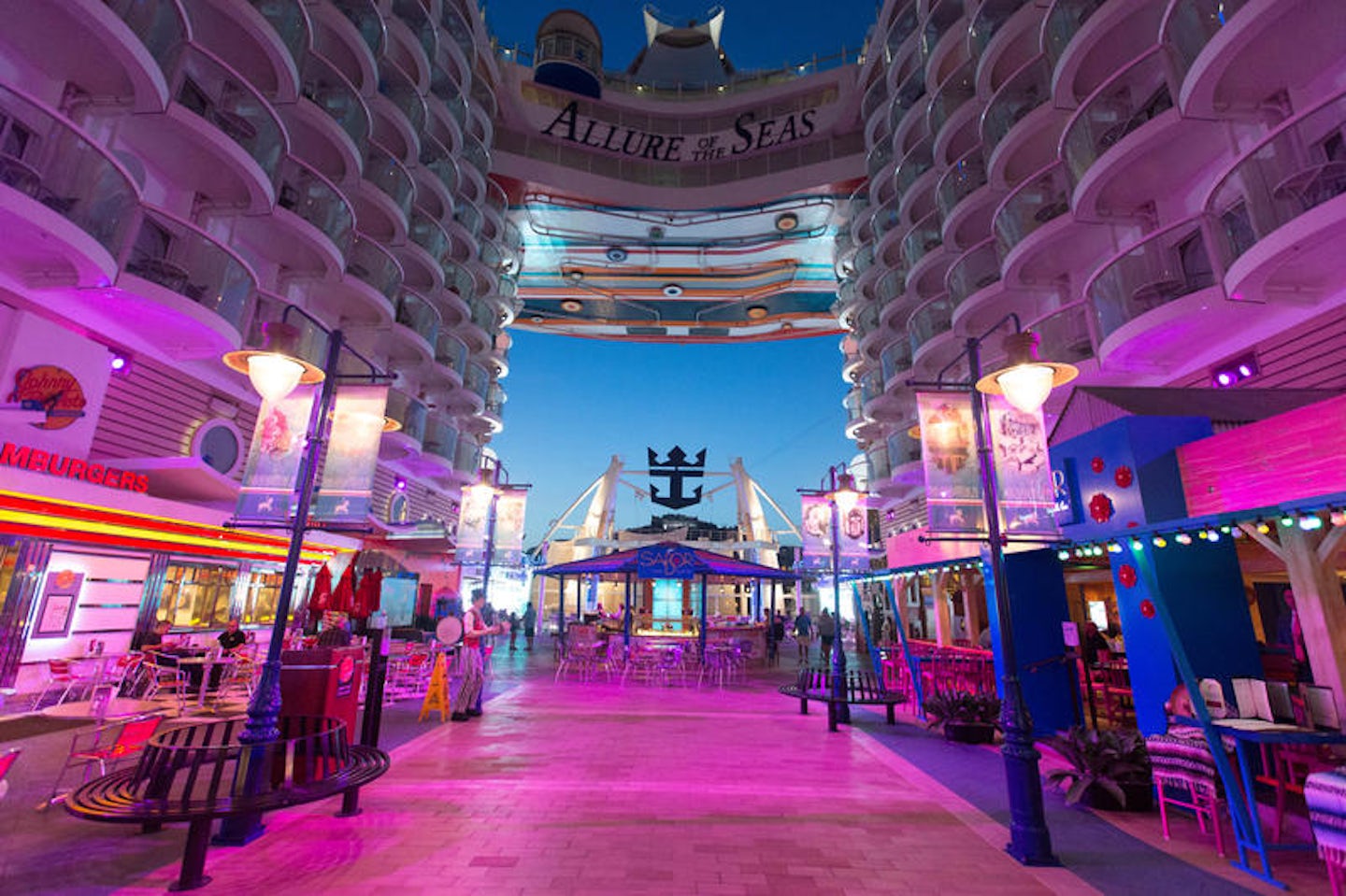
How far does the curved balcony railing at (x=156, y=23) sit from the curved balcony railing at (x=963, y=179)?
795 inches

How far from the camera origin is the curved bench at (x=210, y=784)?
3.96 meters

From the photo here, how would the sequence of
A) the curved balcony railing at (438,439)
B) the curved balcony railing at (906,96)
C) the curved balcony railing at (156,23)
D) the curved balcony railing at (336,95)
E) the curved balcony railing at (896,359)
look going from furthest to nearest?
the curved balcony railing at (906,96) < the curved balcony railing at (896,359) < the curved balcony railing at (438,439) < the curved balcony railing at (336,95) < the curved balcony railing at (156,23)

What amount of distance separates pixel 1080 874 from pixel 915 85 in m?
27.5

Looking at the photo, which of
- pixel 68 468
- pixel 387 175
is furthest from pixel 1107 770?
pixel 387 175

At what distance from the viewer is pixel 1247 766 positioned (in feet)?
16.3

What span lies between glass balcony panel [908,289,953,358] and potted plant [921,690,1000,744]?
13847mm

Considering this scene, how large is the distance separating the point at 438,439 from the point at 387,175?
9405 millimetres

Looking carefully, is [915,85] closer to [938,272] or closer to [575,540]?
[938,272]

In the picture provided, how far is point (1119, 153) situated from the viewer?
1226 cm

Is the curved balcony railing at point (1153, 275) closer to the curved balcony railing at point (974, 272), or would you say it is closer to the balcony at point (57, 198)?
the curved balcony railing at point (974, 272)

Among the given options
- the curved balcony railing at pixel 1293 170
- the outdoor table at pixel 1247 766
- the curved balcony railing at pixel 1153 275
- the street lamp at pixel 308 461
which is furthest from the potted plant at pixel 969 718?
the street lamp at pixel 308 461

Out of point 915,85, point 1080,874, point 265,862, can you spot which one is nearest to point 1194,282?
point 1080,874

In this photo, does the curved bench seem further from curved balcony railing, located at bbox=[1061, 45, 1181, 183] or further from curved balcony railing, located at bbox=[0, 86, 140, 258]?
curved balcony railing, located at bbox=[1061, 45, 1181, 183]

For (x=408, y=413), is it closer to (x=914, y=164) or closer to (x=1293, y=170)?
(x=914, y=164)
